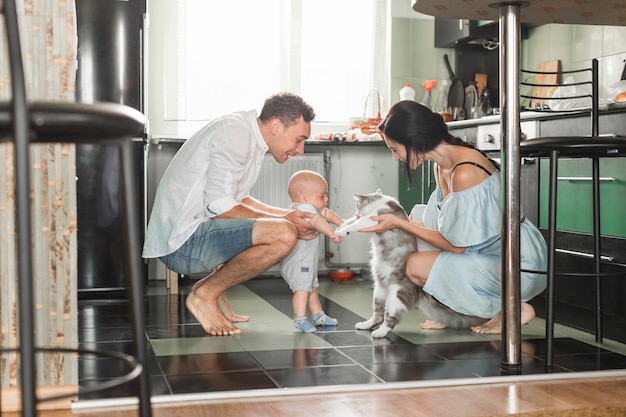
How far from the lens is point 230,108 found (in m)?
5.19

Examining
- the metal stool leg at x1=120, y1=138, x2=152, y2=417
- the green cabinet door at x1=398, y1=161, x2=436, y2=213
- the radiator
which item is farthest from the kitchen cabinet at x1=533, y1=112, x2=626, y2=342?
the metal stool leg at x1=120, y1=138, x2=152, y2=417

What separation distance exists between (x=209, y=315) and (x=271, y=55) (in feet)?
7.95

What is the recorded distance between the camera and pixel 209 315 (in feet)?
10.8

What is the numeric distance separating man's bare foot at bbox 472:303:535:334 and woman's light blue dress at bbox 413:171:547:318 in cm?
5

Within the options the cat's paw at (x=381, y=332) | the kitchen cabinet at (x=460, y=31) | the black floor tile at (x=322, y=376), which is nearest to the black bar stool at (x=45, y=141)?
the black floor tile at (x=322, y=376)

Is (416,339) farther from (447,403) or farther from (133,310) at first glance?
(133,310)

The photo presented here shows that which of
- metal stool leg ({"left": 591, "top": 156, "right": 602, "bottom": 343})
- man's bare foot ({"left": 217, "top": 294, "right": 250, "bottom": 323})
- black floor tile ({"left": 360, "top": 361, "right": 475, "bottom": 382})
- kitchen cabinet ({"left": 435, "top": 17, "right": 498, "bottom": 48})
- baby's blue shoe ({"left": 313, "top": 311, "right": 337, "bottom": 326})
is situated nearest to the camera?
black floor tile ({"left": 360, "top": 361, "right": 475, "bottom": 382})

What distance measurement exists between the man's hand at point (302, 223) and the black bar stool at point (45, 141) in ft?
6.70

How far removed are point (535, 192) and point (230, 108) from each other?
88.8 inches

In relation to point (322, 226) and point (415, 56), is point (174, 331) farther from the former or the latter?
point (415, 56)

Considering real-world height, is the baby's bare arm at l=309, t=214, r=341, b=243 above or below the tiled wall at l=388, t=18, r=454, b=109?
below

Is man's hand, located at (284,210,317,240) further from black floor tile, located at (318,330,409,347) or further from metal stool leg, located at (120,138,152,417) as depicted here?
metal stool leg, located at (120,138,152,417)

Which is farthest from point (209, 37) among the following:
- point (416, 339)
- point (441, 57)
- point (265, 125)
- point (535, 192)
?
point (416, 339)

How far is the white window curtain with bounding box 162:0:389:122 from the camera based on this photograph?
5.05 metres
